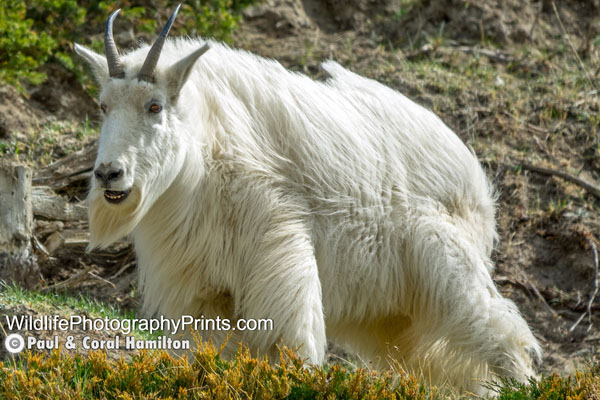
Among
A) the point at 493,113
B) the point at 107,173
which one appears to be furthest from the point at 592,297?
the point at 107,173

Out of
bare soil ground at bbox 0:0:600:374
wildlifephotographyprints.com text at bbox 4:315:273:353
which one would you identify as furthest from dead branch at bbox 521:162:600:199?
wildlifephotographyprints.com text at bbox 4:315:273:353

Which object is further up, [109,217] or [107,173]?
→ [107,173]

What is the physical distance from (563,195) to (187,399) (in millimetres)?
5557

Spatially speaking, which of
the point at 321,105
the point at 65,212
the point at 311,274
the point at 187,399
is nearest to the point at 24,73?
the point at 65,212

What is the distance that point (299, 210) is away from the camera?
598 centimetres

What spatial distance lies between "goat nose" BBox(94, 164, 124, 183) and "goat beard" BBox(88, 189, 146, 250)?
0.32 metres

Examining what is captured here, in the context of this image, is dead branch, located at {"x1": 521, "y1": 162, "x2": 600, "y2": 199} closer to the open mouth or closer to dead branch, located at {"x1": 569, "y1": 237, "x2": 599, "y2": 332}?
dead branch, located at {"x1": 569, "y1": 237, "x2": 599, "y2": 332}

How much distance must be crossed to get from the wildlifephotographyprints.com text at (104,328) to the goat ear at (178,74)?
156 cm

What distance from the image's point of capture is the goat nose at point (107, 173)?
514cm

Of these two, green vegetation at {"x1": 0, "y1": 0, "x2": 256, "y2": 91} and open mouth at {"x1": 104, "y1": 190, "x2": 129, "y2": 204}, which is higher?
green vegetation at {"x1": 0, "y1": 0, "x2": 256, "y2": 91}

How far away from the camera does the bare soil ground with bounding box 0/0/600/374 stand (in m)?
8.26

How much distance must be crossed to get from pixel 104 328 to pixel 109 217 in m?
1.11

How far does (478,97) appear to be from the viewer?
10164 millimetres

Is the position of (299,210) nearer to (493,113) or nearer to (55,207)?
(55,207)
